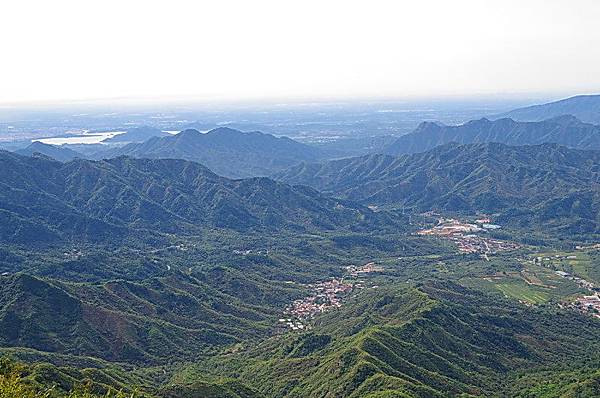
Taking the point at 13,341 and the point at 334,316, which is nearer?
the point at 13,341

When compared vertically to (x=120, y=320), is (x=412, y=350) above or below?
above

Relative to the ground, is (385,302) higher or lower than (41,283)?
lower

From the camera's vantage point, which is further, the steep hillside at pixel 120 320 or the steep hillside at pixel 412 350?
the steep hillside at pixel 120 320

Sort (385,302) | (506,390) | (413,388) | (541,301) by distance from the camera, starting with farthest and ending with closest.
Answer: (541,301)
(385,302)
(506,390)
(413,388)

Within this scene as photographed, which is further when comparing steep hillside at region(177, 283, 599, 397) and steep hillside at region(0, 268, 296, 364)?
steep hillside at region(0, 268, 296, 364)

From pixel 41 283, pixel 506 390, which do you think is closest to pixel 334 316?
pixel 506 390

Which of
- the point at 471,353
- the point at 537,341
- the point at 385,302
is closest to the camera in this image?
the point at 471,353

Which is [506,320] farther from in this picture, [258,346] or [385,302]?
[258,346]

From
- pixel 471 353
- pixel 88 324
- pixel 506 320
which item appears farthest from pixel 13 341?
pixel 506 320

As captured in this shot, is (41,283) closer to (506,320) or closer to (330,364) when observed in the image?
(330,364)

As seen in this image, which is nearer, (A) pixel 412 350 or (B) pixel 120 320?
(A) pixel 412 350
